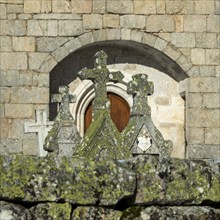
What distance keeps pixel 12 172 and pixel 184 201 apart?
739 mm

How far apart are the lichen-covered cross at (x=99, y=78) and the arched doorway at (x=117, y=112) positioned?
3773mm

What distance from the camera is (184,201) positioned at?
3199mm

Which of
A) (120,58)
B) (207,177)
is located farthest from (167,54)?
(207,177)

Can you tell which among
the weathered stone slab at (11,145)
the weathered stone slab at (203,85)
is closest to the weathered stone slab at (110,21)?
the weathered stone slab at (203,85)

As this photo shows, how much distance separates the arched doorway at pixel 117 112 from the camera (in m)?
11.5

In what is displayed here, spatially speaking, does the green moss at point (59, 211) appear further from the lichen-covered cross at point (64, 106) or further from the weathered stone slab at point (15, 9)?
the weathered stone slab at point (15, 9)

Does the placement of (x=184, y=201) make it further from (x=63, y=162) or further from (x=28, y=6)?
(x=28, y=6)

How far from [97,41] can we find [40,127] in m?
1.58

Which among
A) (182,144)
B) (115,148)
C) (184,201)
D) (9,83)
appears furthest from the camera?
(182,144)

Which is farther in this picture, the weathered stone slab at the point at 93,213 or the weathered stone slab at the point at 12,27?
the weathered stone slab at the point at 12,27

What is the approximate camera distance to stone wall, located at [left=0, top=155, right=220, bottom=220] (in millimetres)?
2998

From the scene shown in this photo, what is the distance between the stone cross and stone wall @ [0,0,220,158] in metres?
0.19

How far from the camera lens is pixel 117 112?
1151 centimetres

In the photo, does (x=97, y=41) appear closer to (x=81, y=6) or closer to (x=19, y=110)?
(x=81, y=6)
